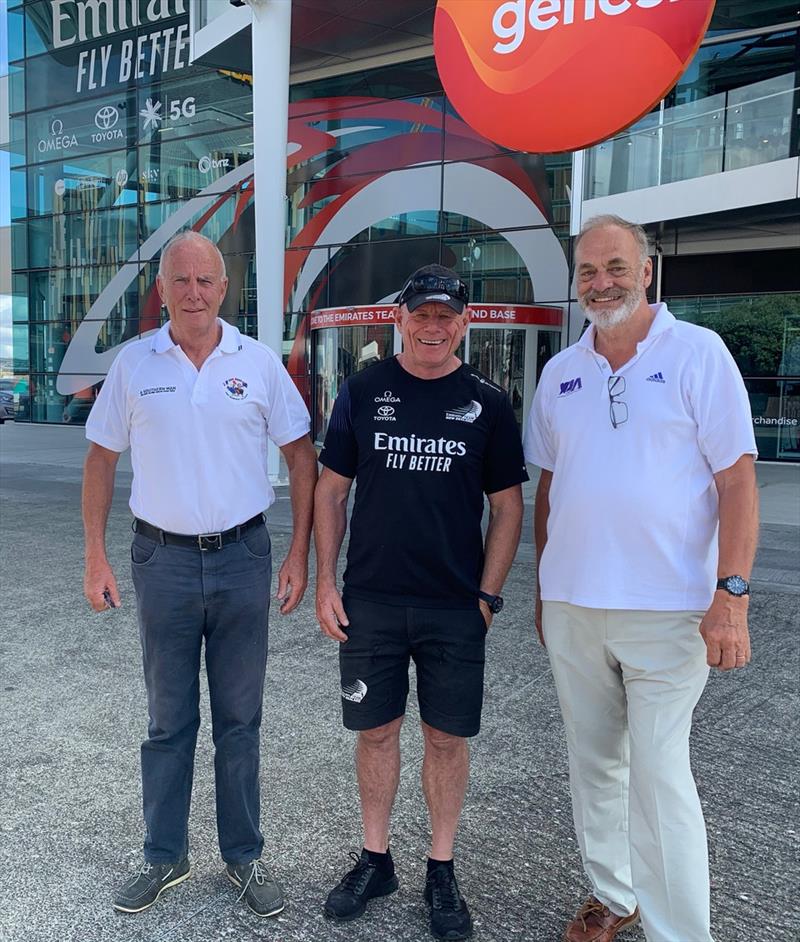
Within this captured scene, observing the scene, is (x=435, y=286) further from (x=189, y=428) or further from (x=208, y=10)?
(x=208, y=10)

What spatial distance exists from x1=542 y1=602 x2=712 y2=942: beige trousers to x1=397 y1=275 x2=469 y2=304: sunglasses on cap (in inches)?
39.5

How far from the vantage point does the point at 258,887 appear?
9.25ft

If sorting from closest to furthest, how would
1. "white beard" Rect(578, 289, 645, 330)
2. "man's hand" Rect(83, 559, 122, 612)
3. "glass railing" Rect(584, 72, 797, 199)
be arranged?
"white beard" Rect(578, 289, 645, 330), "man's hand" Rect(83, 559, 122, 612), "glass railing" Rect(584, 72, 797, 199)

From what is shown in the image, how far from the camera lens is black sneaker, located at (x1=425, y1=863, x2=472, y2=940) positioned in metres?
2.67

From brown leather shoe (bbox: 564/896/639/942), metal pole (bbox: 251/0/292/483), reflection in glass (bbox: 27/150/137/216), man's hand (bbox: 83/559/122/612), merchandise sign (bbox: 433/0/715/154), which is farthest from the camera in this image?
reflection in glass (bbox: 27/150/137/216)

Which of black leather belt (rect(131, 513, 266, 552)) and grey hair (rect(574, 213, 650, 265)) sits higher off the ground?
grey hair (rect(574, 213, 650, 265))

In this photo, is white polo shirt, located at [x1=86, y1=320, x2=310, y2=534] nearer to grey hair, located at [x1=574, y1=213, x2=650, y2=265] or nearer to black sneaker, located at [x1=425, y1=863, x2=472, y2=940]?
grey hair, located at [x1=574, y1=213, x2=650, y2=265]

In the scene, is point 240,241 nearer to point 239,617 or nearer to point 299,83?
point 299,83

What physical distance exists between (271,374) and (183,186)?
2255 cm

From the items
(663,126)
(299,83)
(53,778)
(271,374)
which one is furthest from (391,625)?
(299,83)

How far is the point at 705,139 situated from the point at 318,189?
9863mm

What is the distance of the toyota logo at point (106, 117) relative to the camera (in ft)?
81.6

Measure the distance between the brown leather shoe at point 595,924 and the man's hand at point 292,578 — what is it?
4.34 feet

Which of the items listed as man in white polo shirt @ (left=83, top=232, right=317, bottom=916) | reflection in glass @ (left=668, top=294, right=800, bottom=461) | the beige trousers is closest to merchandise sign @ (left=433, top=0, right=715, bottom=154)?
reflection in glass @ (left=668, top=294, right=800, bottom=461)
